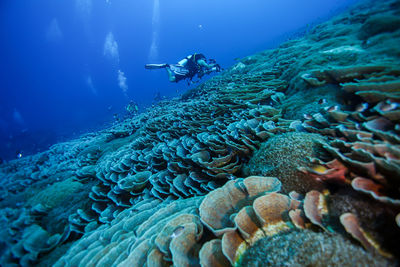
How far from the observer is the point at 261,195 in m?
1.93

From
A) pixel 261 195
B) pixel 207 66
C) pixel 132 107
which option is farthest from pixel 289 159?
pixel 132 107

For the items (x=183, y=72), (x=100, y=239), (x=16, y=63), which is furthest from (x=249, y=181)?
(x=16, y=63)

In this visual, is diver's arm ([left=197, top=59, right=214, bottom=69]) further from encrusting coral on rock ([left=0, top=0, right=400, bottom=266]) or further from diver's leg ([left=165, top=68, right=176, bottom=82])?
encrusting coral on rock ([left=0, top=0, right=400, bottom=266])

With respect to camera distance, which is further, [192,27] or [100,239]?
[192,27]

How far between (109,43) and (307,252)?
174537mm

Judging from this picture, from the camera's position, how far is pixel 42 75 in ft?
376

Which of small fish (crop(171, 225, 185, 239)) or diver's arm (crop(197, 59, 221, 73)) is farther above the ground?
diver's arm (crop(197, 59, 221, 73))

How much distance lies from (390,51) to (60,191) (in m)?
9.95

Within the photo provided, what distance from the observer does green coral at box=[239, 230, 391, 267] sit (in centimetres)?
111

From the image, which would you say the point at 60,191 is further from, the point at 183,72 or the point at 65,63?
the point at 65,63

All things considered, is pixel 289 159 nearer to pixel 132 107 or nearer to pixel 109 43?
pixel 132 107

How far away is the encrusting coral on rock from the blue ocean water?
204 feet

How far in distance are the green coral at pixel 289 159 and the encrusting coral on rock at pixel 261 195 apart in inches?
0.5

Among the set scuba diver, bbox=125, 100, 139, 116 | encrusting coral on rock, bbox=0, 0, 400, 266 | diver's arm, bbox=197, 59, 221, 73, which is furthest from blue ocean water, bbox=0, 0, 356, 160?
encrusting coral on rock, bbox=0, 0, 400, 266
